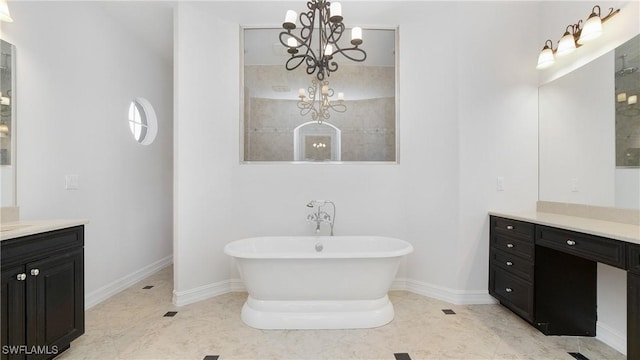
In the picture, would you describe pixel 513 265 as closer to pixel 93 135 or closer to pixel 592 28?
pixel 592 28

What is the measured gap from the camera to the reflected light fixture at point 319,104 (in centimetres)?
329

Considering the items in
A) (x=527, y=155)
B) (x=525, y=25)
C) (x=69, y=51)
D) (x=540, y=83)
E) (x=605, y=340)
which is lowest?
(x=605, y=340)

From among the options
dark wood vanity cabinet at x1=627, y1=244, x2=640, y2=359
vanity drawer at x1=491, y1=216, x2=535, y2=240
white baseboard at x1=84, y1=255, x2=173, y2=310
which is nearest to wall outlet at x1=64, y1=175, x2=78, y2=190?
white baseboard at x1=84, y1=255, x2=173, y2=310

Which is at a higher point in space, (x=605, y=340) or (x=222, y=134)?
(x=222, y=134)

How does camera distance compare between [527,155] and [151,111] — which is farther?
[151,111]

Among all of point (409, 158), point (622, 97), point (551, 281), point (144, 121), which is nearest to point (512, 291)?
point (551, 281)

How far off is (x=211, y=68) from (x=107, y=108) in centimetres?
113

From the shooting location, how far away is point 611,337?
208cm

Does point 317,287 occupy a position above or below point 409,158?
below

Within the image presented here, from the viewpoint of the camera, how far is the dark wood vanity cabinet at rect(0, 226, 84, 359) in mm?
1581

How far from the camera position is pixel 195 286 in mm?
2910

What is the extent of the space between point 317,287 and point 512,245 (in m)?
1.70

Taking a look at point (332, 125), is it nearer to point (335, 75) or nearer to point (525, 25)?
point (335, 75)

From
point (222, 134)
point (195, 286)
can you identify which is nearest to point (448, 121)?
point (222, 134)
